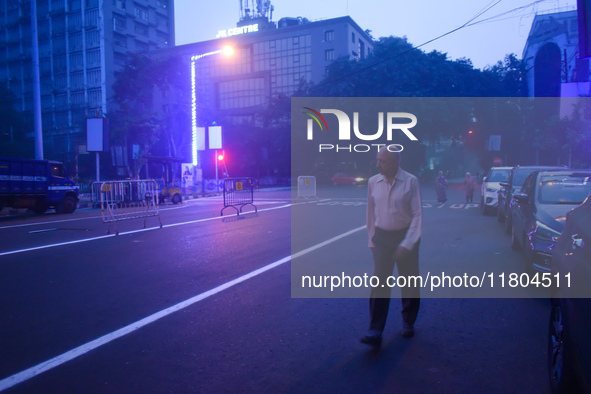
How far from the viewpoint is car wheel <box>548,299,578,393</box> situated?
2.98 m

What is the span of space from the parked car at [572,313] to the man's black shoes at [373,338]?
138 centimetres

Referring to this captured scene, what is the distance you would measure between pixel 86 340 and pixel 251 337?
159 centimetres

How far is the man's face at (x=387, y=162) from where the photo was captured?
412 cm

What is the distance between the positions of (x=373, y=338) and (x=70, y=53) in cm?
7167

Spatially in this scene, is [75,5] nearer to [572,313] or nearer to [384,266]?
[384,266]

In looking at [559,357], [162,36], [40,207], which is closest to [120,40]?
[162,36]

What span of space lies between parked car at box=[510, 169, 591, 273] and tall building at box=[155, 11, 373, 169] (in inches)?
2228

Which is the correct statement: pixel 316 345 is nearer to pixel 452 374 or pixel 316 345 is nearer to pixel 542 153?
pixel 452 374

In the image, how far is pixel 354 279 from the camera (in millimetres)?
6875

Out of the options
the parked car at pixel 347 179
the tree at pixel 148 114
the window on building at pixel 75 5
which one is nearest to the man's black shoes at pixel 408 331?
the parked car at pixel 347 179

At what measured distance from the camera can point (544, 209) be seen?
6.76 metres

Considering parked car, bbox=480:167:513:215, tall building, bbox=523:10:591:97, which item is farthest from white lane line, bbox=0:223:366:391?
tall building, bbox=523:10:591:97

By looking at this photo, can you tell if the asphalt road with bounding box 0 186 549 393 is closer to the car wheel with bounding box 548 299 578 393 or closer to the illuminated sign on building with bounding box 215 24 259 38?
the car wheel with bounding box 548 299 578 393

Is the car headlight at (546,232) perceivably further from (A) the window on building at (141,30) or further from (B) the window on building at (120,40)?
(A) the window on building at (141,30)
